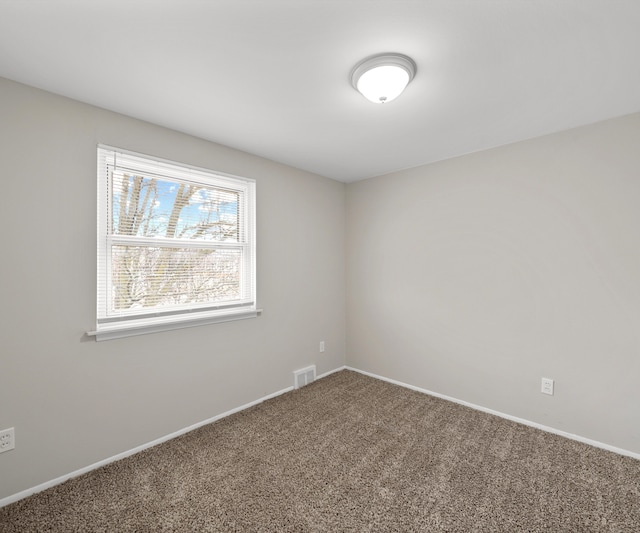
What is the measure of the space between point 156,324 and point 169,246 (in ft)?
1.91

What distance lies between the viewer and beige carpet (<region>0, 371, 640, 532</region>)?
5.25 feet

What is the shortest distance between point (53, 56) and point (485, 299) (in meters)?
3.33

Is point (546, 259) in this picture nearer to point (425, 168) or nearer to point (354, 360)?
point (425, 168)

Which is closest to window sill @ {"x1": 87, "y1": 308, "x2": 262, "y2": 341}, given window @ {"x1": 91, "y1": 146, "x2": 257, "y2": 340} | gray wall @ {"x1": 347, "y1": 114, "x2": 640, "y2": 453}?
window @ {"x1": 91, "y1": 146, "x2": 257, "y2": 340}

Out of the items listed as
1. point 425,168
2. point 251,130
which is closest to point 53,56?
point 251,130

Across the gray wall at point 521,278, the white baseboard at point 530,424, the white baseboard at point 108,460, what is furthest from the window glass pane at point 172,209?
the white baseboard at point 530,424

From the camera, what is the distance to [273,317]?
10.2 feet

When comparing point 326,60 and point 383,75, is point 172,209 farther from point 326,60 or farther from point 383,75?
point 383,75

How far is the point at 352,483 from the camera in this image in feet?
6.16

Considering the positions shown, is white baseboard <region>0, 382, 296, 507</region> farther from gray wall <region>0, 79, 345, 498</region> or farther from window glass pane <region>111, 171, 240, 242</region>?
window glass pane <region>111, 171, 240, 242</region>

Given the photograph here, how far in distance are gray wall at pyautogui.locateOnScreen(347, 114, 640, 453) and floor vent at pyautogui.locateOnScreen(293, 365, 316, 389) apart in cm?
71

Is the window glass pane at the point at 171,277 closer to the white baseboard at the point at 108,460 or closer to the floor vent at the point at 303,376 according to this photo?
the white baseboard at the point at 108,460

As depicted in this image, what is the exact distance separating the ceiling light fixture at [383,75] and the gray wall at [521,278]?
1.51 meters

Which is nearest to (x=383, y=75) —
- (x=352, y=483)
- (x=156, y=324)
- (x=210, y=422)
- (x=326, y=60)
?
(x=326, y=60)
